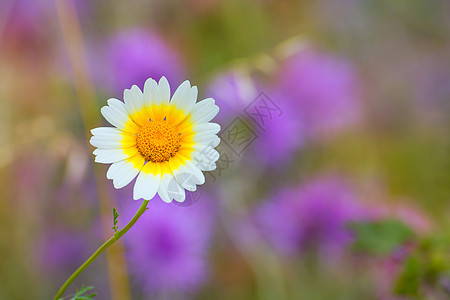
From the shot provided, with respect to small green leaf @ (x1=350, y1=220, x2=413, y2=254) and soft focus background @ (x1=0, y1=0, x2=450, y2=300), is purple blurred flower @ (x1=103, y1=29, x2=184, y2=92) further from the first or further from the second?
small green leaf @ (x1=350, y1=220, x2=413, y2=254)

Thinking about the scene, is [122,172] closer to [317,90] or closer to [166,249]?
[166,249]

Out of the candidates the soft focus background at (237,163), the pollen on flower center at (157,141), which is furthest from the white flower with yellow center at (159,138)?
the soft focus background at (237,163)

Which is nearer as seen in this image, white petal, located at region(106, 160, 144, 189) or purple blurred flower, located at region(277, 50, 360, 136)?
white petal, located at region(106, 160, 144, 189)

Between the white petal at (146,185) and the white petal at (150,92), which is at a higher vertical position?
the white petal at (150,92)

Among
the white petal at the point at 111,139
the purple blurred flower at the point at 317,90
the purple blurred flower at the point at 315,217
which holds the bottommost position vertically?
the purple blurred flower at the point at 315,217

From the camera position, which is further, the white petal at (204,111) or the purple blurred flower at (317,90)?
the purple blurred flower at (317,90)

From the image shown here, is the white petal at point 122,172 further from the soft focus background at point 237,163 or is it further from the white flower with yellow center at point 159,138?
the soft focus background at point 237,163

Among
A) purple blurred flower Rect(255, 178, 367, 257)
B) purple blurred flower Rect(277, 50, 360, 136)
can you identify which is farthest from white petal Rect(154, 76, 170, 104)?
purple blurred flower Rect(277, 50, 360, 136)
